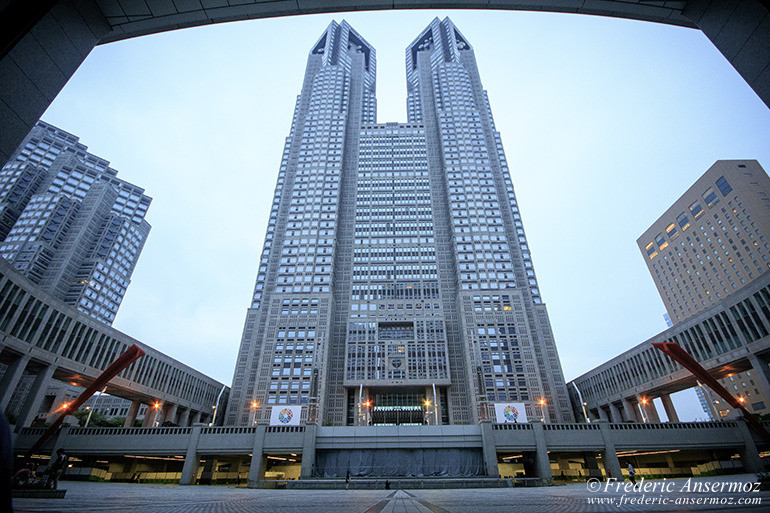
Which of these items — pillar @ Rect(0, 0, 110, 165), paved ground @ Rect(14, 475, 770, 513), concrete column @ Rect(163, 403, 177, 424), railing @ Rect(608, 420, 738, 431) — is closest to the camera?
pillar @ Rect(0, 0, 110, 165)

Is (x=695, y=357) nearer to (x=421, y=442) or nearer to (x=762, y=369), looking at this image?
(x=762, y=369)

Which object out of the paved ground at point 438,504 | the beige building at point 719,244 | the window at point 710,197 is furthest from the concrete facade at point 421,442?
the window at point 710,197

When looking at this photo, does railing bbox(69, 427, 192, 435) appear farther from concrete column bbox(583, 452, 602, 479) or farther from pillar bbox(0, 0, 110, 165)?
concrete column bbox(583, 452, 602, 479)

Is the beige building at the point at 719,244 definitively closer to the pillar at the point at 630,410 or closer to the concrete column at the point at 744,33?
the pillar at the point at 630,410

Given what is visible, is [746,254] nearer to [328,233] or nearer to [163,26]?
[328,233]

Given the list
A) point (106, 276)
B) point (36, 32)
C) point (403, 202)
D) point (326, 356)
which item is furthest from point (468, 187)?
point (106, 276)

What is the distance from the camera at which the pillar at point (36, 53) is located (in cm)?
716

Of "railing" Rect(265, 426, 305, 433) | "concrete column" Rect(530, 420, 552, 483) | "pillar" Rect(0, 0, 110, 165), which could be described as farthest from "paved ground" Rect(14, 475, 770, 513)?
"railing" Rect(265, 426, 305, 433)

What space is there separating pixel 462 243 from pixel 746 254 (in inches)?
2736

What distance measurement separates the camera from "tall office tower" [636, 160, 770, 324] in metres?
90.0

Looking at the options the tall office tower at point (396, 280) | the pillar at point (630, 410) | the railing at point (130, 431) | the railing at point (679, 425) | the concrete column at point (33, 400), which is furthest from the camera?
the tall office tower at point (396, 280)

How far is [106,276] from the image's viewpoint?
11544cm

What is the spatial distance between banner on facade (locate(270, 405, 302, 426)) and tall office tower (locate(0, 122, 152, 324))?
7921 centimetres

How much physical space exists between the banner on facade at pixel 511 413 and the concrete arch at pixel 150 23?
60829mm
